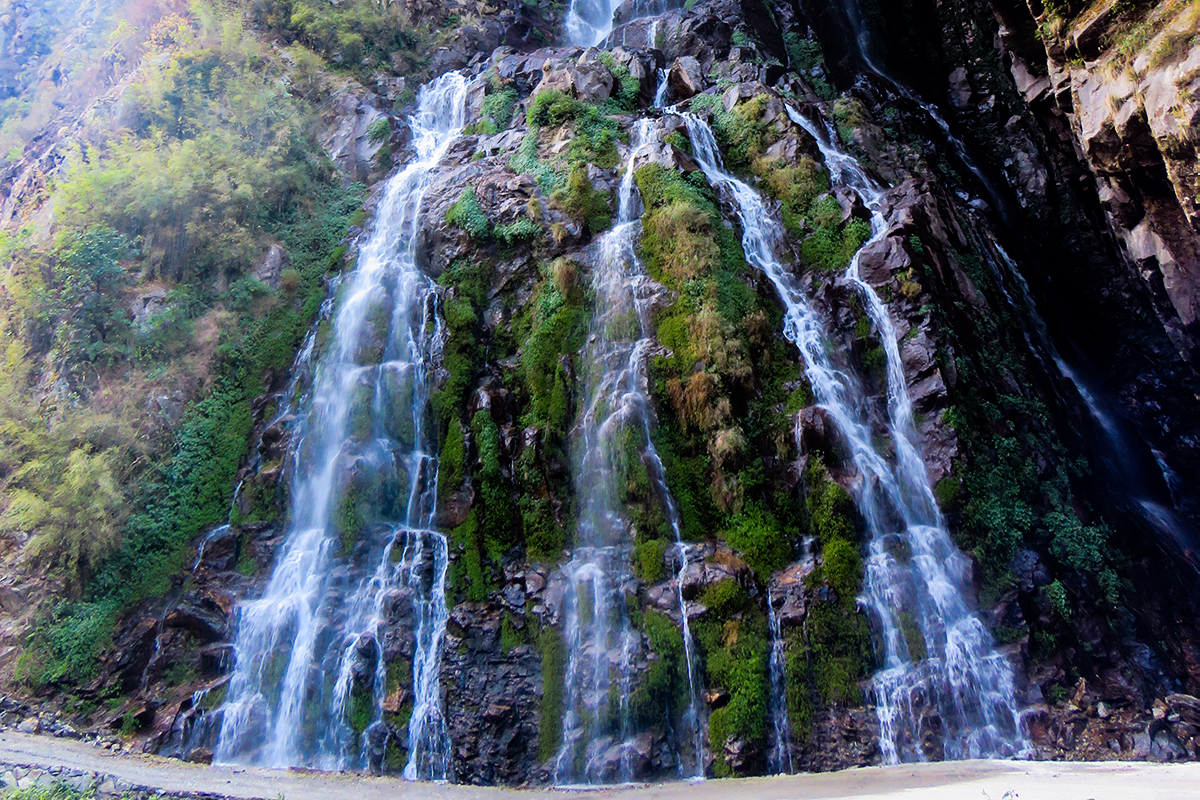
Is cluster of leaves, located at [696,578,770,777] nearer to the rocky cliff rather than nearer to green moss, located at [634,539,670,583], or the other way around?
the rocky cliff

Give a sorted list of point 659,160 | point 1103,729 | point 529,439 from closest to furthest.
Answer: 1. point 1103,729
2. point 529,439
3. point 659,160

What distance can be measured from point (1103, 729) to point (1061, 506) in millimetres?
4057

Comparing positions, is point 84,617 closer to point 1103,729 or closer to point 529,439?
point 529,439

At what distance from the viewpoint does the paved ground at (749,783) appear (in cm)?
746

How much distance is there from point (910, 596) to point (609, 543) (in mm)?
5242

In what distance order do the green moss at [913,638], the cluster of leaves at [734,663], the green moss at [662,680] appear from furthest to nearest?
1. the green moss at [662,680]
2. the green moss at [913,638]
3. the cluster of leaves at [734,663]

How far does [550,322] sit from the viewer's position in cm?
1412

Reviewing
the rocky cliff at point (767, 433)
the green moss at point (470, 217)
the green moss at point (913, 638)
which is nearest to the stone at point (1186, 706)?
the rocky cliff at point (767, 433)

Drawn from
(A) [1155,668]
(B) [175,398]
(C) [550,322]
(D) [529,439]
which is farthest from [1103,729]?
(B) [175,398]

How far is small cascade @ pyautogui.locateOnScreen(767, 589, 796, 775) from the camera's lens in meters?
9.41

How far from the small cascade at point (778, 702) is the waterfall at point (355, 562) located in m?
5.43

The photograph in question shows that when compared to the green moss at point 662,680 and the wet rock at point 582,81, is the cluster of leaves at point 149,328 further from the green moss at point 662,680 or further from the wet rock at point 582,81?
the green moss at point 662,680

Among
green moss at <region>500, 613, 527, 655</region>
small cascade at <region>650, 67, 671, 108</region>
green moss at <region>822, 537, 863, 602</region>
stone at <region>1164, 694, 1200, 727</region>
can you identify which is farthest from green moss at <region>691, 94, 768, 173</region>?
stone at <region>1164, 694, 1200, 727</region>

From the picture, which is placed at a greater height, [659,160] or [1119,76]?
[659,160]
